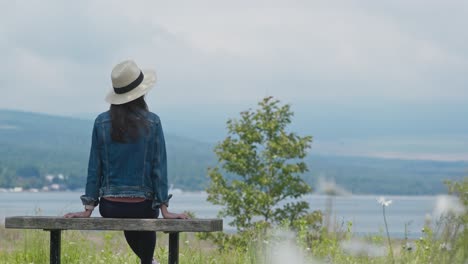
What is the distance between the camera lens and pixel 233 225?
16.3 m

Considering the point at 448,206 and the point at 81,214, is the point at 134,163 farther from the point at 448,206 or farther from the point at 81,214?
the point at 448,206

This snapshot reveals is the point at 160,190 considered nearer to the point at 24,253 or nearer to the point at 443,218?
the point at 443,218

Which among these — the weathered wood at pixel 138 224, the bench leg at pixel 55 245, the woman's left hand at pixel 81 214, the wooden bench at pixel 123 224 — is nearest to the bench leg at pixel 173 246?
the wooden bench at pixel 123 224

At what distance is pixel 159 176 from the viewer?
7082 millimetres

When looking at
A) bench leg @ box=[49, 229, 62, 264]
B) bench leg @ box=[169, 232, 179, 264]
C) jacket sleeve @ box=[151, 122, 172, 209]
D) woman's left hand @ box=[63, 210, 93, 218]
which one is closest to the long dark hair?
jacket sleeve @ box=[151, 122, 172, 209]

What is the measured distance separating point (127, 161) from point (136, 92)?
1.65 ft

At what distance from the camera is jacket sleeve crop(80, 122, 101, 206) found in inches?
282

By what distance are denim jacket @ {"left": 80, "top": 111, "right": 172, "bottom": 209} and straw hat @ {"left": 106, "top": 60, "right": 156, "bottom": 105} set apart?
0.16 metres

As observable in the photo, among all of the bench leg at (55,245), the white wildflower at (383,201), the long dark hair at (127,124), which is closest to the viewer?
the white wildflower at (383,201)

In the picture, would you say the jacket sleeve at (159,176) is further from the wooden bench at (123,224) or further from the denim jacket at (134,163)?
the wooden bench at (123,224)

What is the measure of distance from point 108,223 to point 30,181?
138 m

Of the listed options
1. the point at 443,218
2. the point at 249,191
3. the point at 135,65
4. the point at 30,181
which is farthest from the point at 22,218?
the point at 30,181

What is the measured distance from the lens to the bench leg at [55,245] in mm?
7547

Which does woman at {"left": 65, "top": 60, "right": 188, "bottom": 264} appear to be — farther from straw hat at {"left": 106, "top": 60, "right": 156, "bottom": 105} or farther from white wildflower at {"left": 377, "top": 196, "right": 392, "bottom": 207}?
white wildflower at {"left": 377, "top": 196, "right": 392, "bottom": 207}
